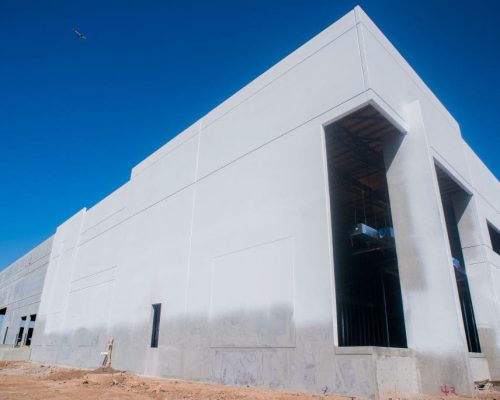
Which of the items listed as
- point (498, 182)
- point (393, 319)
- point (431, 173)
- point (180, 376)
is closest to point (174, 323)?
point (180, 376)

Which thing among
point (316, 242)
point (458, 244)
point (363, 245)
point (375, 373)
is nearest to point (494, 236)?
point (458, 244)

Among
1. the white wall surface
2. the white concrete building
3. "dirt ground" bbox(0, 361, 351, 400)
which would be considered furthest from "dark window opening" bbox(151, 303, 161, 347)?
the white wall surface

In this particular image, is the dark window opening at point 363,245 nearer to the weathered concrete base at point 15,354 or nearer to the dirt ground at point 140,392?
the dirt ground at point 140,392

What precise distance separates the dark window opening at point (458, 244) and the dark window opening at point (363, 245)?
8.94 feet

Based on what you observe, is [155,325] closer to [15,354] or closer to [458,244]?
[458,244]

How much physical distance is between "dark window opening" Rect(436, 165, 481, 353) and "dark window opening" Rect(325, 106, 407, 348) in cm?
272

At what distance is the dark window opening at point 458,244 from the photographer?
1647 cm

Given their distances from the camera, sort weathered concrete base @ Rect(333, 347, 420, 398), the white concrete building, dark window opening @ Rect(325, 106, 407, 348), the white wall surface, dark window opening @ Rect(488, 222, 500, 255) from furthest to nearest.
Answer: the white wall surface < dark window opening @ Rect(488, 222, 500, 255) < dark window opening @ Rect(325, 106, 407, 348) < the white concrete building < weathered concrete base @ Rect(333, 347, 420, 398)

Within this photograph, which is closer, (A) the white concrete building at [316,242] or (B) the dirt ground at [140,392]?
(B) the dirt ground at [140,392]

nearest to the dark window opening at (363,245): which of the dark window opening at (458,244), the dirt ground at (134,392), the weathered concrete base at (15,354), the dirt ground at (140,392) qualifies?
the dark window opening at (458,244)

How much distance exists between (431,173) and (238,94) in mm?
9316

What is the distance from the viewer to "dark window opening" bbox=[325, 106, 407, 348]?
15977mm

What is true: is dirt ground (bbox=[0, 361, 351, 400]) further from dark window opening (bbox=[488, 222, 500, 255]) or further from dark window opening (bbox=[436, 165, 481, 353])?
dark window opening (bbox=[488, 222, 500, 255])

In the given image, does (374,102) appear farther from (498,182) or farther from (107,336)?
(107,336)
